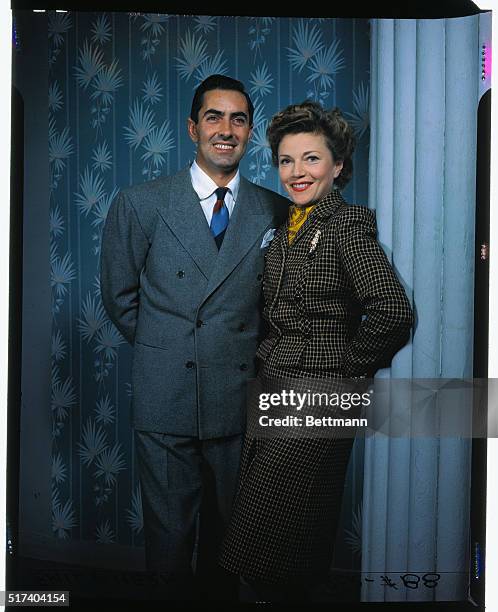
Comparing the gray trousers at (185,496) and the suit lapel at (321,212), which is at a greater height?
the suit lapel at (321,212)

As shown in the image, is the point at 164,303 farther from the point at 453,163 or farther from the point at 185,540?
the point at 453,163

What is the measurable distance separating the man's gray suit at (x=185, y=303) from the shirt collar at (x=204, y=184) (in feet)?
0.04

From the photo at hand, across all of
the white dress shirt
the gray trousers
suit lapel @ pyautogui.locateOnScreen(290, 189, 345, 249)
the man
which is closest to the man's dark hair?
the man

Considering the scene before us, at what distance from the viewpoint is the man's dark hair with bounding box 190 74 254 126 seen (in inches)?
58.9

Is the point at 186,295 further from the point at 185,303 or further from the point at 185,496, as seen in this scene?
the point at 185,496

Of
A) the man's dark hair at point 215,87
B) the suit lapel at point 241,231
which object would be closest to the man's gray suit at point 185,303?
the suit lapel at point 241,231

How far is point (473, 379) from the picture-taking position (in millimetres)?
1525

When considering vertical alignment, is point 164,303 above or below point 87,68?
below

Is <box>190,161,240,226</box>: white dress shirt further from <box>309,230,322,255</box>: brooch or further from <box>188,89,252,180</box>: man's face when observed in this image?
<box>309,230,322,255</box>: brooch

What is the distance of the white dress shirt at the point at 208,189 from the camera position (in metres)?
1.51

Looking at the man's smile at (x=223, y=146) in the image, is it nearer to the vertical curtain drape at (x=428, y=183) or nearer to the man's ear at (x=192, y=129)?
the man's ear at (x=192, y=129)

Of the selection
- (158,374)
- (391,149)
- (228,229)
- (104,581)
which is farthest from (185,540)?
(391,149)

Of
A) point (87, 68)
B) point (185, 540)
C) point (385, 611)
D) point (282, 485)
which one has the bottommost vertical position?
point (385, 611)

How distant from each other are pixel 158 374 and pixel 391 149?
0.64 metres
